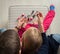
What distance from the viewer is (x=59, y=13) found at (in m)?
1.56

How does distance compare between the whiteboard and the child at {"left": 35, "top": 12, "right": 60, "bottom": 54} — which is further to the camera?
the whiteboard

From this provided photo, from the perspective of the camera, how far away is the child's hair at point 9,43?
86cm

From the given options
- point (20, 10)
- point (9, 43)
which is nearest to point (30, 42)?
point (9, 43)

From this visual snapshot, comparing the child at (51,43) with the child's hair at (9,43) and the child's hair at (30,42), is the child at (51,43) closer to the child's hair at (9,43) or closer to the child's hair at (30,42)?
the child's hair at (30,42)

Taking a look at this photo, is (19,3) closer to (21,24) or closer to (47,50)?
(21,24)

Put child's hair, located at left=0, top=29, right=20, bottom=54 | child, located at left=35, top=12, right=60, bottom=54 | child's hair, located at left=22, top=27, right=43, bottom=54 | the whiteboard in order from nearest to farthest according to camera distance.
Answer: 1. child's hair, located at left=0, top=29, right=20, bottom=54
2. child's hair, located at left=22, top=27, right=43, bottom=54
3. child, located at left=35, top=12, right=60, bottom=54
4. the whiteboard

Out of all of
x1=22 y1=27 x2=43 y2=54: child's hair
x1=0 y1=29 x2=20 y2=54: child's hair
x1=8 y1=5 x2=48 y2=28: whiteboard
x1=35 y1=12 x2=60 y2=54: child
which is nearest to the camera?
x1=0 y1=29 x2=20 y2=54: child's hair

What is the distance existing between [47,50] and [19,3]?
0.61m

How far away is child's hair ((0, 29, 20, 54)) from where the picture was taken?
86cm

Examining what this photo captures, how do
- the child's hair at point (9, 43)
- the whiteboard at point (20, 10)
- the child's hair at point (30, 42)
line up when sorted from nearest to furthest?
the child's hair at point (9, 43) < the child's hair at point (30, 42) < the whiteboard at point (20, 10)

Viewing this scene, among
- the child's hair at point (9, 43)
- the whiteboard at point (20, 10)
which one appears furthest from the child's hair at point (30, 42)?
the whiteboard at point (20, 10)

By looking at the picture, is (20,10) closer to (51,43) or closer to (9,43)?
(51,43)

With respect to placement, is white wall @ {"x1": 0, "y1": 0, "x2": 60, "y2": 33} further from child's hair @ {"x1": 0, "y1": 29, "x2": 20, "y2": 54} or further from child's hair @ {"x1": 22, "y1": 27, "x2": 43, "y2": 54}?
child's hair @ {"x1": 0, "y1": 29, "x2": 20, "y2": 54}

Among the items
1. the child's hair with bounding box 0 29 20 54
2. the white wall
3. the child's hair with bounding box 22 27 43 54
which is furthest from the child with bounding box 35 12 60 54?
the white wall
